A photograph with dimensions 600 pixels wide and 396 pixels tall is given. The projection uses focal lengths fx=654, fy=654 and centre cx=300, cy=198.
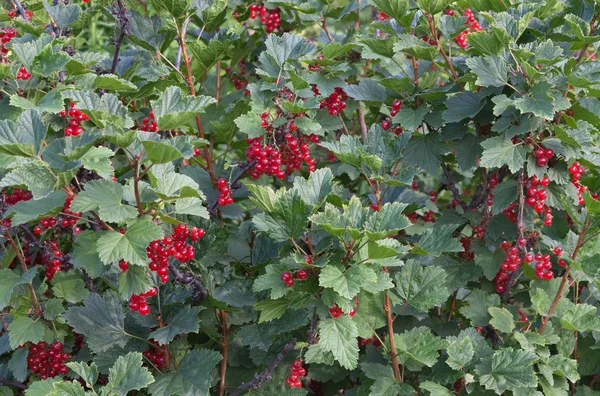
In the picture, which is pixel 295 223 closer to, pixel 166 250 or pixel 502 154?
pixel 166 250

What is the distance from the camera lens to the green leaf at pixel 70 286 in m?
2.07

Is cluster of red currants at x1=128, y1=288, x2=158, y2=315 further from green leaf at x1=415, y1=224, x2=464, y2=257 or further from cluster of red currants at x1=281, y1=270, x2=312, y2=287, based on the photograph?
green leaf at x1=415, y1=224, x2=464, y2=257

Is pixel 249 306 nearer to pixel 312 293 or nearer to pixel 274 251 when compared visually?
pixel 274 251

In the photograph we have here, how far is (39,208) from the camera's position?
158 centimetres

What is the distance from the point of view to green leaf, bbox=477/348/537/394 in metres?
1.80

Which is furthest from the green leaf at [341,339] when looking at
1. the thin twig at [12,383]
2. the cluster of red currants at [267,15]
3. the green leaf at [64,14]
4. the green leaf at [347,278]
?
the cluster of red currants at [267,15]

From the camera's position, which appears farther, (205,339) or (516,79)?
(205,339)

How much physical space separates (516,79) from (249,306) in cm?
109

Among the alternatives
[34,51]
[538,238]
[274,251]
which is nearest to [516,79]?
[538,238]

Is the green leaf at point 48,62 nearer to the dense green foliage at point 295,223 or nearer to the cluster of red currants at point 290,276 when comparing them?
the dense green foliage at point 295,223

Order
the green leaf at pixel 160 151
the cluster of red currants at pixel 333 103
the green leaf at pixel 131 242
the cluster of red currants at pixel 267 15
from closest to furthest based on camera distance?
the green leaf at pixel 160 151 → the green leaf at pixel 131 242 → the cluster of red currants at pixel 333 103 → the cluster of red currants at pixel 267 15

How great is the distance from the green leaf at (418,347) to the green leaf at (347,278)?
384 mm

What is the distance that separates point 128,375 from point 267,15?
174 centimetres

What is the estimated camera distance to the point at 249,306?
209cm
